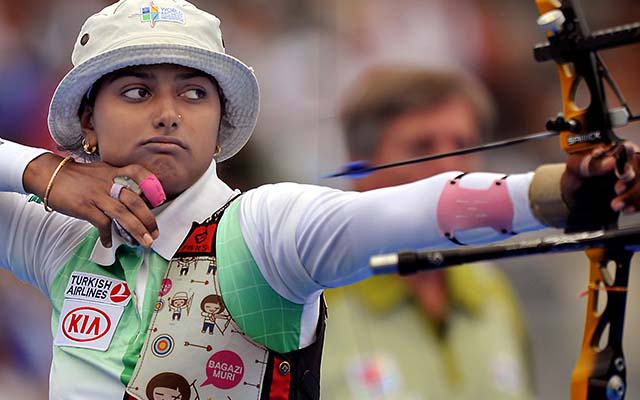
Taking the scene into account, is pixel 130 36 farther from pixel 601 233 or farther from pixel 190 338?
pixel 601 233

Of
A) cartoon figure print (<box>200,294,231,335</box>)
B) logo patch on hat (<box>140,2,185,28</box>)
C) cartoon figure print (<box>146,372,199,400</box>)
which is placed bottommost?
cartoon figure print (<box>146,372,199,400</box>)

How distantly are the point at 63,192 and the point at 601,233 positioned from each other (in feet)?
3.30

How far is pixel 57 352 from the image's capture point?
178 cm

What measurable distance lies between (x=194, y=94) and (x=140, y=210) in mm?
237

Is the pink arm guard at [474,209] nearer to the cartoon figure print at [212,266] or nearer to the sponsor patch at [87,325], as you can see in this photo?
the cartoon figure print at [212,266]

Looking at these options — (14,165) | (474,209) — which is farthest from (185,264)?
(474,209)

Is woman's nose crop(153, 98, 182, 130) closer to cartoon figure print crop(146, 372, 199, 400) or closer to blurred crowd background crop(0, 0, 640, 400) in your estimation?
cartoon figure print crop(146, 372, 199, 400)

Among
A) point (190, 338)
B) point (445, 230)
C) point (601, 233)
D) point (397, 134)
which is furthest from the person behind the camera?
point (397, 134)

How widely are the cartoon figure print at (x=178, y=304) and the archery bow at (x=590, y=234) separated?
1.96ft

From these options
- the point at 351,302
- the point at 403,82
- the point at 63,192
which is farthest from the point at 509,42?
A: the point at 63,192

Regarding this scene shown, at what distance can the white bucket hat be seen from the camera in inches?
69.7

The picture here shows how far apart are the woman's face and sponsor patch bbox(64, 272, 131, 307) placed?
190 millimetres

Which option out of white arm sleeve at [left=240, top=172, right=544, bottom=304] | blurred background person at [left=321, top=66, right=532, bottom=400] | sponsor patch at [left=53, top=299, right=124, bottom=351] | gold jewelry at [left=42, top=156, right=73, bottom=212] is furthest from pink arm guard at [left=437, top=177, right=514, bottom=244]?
blurred background person at [left=321, top=66, right=532, bottom=400]

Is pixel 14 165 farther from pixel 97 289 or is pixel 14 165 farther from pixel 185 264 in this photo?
pixel 185 264
